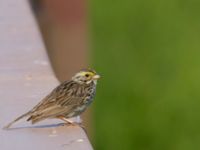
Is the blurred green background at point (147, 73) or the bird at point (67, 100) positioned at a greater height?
the bird at point (67, 100)

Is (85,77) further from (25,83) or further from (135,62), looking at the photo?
(135,62)

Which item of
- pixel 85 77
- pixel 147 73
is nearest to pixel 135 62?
pixel 147 73

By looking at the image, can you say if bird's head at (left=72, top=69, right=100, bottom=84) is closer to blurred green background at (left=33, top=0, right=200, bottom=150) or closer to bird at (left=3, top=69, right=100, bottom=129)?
bird at (left=3, top=69, right=100, bottom=129)

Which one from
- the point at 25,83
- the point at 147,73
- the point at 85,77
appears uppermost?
the point at 25,83

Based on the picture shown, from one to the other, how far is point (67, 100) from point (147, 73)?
7.89 metres

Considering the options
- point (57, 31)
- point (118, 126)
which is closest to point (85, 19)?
point (57, 31)

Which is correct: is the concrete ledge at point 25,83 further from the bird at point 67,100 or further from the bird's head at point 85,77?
the bird's head at point 85,77

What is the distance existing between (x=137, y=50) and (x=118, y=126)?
2198mm

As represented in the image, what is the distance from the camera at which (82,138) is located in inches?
228

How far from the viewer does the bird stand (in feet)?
21.3

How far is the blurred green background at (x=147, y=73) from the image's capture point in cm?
1315

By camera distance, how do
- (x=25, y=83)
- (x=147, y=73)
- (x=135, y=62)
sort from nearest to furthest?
(x=25, y=83) → (x=147, y=73) → (x=135, y=62)

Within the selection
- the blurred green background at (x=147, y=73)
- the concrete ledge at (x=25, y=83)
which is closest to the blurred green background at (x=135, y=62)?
the blurred green background at (x=147, y=73)

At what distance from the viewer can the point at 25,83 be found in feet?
23.1
